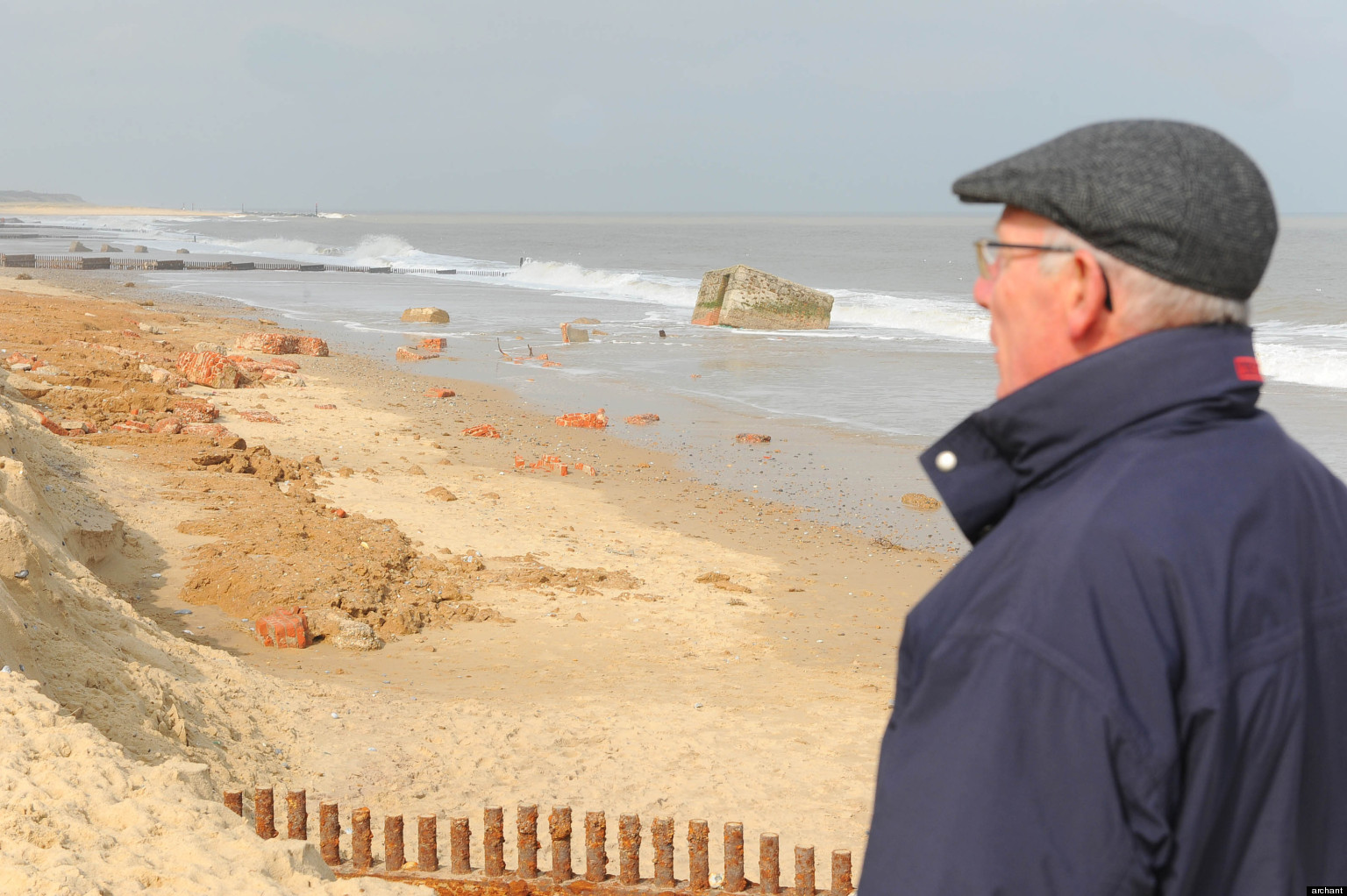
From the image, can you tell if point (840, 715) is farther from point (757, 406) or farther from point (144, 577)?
point (757, 406)

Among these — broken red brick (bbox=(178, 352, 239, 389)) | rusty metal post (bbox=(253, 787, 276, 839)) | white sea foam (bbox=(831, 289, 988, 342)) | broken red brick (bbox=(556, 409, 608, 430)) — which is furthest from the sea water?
rusty metal post (bbox=(253, 787, 276, 839))

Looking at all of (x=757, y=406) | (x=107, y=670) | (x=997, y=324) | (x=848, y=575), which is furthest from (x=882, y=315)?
(x=997, y=324)

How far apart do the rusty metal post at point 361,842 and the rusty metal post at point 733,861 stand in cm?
118

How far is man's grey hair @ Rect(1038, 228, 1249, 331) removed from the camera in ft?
4.35

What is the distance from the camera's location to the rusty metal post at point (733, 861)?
3.48m

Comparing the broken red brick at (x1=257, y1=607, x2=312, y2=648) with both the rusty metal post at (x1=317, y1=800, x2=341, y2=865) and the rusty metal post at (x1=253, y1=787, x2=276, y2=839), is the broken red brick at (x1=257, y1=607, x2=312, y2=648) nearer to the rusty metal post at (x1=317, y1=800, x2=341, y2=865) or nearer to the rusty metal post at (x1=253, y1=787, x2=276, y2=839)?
the rusty metal post at (x1=253, y1=787, x2=276, y2=839)

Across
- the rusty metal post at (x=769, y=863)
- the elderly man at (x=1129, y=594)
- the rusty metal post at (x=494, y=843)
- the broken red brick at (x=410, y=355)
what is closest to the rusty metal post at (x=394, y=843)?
the rusty metal post at (x=494, y=843)

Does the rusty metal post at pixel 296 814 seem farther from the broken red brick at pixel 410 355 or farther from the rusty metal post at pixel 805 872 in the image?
the broken red brick at pixel 410 355

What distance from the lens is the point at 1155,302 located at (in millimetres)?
1331

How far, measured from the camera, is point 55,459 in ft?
29.7

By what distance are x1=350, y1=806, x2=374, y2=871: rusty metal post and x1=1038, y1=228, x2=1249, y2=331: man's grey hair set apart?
125 inches

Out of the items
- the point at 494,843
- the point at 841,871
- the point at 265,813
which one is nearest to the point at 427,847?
the point at 494,843

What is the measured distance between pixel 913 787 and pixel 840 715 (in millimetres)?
5134

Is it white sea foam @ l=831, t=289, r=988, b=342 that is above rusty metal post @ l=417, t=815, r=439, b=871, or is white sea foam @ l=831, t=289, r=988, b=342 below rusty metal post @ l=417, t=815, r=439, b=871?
above
